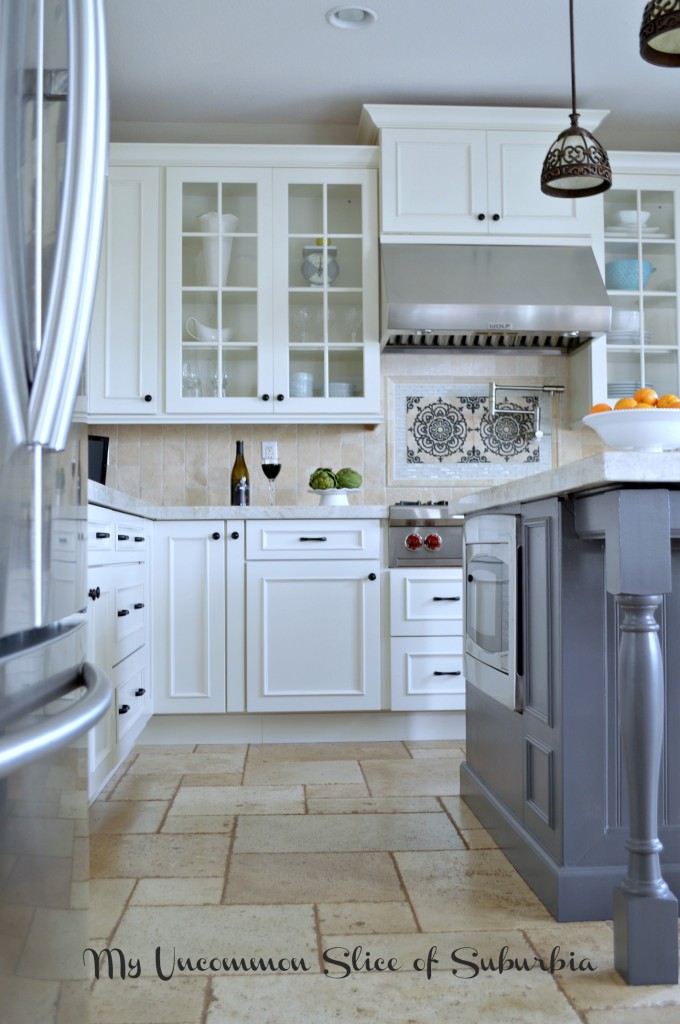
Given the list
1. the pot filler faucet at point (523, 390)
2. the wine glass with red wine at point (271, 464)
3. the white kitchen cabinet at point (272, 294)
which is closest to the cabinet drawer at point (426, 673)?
the wine glass with red wine at point (271, 464)

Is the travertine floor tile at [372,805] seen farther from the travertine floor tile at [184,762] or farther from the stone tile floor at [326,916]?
the travertine floor tile at [184,762]

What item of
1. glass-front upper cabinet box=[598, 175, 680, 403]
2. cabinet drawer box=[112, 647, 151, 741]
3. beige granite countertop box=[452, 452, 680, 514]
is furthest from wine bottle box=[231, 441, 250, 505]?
beige granite countertop box=[452, 452, 680, 514]

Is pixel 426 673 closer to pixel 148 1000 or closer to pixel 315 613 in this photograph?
pixel 315 613

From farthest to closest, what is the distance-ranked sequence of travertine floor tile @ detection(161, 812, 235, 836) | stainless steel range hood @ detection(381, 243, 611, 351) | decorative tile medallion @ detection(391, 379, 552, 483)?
decorative tile medallion @ detection(391, 379, 552, 483) → stainless steel range hood @ detection(381, 243, 611, 351) → travertine floor tile @ detection(161, 812, 235, 836)

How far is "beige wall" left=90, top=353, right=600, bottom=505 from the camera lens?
420cm

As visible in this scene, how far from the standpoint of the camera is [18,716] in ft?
2.46

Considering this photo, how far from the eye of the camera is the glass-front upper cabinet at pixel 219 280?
13.1ft

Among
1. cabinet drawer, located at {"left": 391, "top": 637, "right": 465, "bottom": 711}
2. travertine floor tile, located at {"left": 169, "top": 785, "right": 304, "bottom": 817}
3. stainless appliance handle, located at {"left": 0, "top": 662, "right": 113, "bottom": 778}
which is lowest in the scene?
travertine floor tile, located at {"left": 169, "top": 785, "right": 304, "bottom": 817}

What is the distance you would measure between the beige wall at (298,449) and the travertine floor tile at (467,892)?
216 centimetres

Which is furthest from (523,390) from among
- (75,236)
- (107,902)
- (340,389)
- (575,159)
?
(75,236)

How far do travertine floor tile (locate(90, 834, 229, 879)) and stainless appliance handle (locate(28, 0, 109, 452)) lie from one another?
1.64m

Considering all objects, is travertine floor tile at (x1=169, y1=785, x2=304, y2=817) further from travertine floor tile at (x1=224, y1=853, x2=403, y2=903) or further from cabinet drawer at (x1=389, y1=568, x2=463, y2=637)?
cabinet drawer at (x1=389, y1=568, x2=463, y2=637)

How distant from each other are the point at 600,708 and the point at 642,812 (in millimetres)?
274

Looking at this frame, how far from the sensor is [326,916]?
6.32 feet
